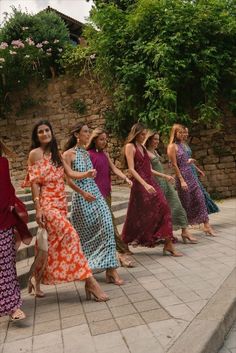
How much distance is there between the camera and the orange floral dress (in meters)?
4.15

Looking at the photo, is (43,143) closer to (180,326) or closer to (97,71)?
(180,326)

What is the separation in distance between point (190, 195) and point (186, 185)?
28 cm

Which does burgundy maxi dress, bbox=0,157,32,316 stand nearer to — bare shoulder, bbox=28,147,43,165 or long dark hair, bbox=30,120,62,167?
bare shoulder, bbox=28,147,43,165

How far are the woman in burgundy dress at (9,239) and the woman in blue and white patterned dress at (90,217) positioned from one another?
76 cm

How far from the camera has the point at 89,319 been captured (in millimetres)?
3639

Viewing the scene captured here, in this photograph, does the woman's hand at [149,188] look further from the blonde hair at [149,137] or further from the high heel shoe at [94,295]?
the high heel shoe at [94,295]

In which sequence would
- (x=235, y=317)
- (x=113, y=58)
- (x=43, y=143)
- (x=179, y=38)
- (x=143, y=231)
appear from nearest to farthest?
(x=235, y=317)
(x=43, y=143)
(x=143, y=231)
(x=179, y=38)
(x=113, y=58)

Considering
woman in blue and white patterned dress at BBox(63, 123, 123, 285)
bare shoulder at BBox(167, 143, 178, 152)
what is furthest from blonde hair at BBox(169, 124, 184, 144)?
woman in blue and white patterned dress at BBox(63, 123, 123, 285)

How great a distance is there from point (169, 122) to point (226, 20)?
3.08m

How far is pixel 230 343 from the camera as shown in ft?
10.7

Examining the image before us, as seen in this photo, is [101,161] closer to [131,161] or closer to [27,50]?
[131,161]

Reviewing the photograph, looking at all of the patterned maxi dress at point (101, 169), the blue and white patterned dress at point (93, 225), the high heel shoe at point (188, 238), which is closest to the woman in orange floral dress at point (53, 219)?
the blue and white patterned dress at point (93, 225)

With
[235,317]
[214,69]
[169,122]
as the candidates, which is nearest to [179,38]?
[214,69]

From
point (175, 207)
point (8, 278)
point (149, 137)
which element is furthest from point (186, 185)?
point (8, 278)
